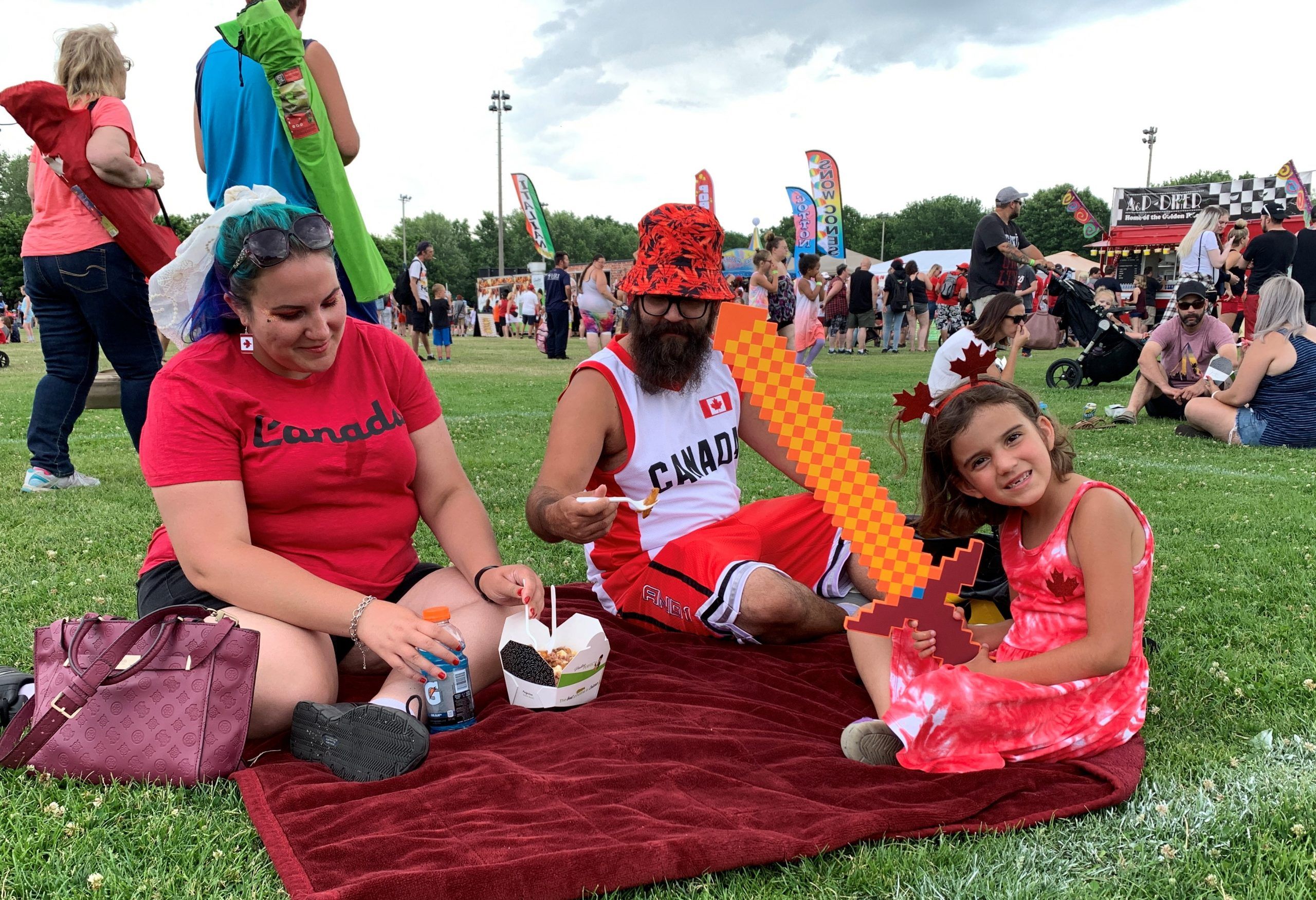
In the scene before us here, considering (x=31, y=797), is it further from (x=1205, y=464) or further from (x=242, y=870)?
(x=1205, y=464)

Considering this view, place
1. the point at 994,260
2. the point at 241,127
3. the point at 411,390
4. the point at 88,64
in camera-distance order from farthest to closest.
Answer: the point at 994,260
the point at 88,64
the point at 241,127
the point at 411,390

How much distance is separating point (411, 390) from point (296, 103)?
1.50 meters

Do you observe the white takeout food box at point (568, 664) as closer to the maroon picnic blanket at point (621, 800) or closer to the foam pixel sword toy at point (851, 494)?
the maroon picnic blanket at point (621, 800)

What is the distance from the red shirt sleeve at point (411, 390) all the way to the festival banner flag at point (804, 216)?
71.2ft

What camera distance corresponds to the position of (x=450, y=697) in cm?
245

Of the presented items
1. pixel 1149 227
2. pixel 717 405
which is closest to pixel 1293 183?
pixel 1149 227

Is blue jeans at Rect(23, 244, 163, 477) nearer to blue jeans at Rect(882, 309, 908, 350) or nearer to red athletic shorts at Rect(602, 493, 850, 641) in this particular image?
red athletic shorts at Rect(602, 493, 850, 641)

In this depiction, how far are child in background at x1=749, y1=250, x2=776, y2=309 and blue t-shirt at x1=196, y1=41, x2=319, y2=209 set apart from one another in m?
8.52

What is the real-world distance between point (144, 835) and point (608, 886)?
982 millimetres

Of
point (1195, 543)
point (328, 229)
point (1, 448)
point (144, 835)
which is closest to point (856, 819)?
point (144, 835)

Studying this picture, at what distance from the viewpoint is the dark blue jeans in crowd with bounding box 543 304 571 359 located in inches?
706

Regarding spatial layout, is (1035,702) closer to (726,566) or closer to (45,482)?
(726,566)

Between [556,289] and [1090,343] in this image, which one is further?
[556,289]

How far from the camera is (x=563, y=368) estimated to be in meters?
15.5
